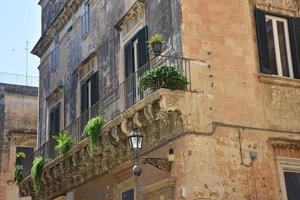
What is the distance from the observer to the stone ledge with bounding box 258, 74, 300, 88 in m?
14.5

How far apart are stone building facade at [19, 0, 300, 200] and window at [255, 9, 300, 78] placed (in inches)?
1.0

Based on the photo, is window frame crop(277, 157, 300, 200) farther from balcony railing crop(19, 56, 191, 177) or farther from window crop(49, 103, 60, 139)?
window crop(49, 103, 60, 139)

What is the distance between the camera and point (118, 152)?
15992 millimetres

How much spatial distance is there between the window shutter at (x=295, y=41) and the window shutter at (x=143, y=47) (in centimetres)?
372

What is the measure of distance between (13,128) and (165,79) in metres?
18.8

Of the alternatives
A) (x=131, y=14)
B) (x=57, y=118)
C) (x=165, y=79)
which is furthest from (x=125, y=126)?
(x=57, y=118)

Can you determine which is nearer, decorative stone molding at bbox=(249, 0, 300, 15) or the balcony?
the balcony

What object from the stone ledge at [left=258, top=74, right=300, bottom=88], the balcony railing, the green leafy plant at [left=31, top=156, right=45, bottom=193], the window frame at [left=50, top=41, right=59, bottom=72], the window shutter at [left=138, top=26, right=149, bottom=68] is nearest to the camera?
the balcony railing

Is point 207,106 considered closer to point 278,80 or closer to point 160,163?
point 160,163

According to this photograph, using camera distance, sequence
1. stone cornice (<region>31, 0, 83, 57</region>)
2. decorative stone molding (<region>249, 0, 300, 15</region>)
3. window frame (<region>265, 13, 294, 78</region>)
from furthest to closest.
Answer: stone cornice (<region>31, 0, 83, 57</region>) < decorative stone molding (<region>249, 0, 300, 15</region>) < window frame (<region>265, 13, 294, 78</region>)

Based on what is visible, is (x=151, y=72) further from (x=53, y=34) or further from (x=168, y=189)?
(x=53, y=34)

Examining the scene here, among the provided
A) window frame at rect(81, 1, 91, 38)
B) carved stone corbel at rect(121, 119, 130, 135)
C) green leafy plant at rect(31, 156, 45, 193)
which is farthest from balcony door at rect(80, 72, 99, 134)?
carved stone corbel at rect(121, 119, 130, 135)

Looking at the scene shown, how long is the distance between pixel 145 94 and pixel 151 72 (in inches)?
54.1

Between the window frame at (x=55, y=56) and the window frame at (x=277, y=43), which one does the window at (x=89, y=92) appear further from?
the window frame at (x=277, y=43)
